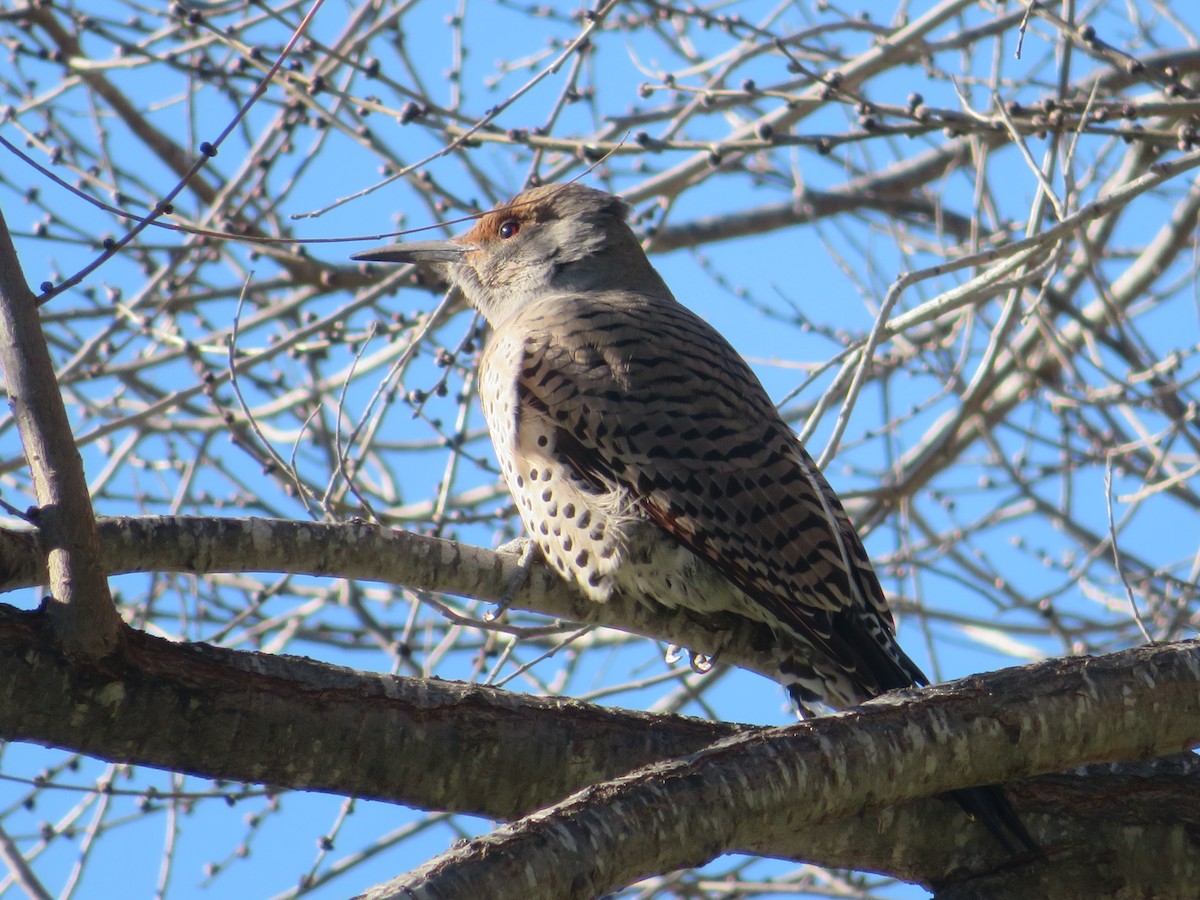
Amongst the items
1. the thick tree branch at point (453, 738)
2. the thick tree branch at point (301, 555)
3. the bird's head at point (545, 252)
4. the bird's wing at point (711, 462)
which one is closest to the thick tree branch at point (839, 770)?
the thick tree branch at point (453, 738)

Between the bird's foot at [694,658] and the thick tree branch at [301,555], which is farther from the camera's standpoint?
the bird's foot at [694,658]

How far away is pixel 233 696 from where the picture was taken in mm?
2840

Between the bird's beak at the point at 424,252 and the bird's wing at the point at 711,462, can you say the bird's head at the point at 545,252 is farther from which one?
the bird's wing at the point at 711,462

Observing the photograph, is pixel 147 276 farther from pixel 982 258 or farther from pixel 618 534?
pixel 982 258

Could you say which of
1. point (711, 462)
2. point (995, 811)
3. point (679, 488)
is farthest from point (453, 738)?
point (711, 462)

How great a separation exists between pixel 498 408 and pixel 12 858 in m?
1.86

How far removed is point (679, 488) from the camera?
4.28 meters

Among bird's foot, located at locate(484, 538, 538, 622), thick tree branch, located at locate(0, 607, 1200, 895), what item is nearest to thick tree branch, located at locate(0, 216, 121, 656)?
thick tree branch, located at locate(0, 607, 1200, 895)

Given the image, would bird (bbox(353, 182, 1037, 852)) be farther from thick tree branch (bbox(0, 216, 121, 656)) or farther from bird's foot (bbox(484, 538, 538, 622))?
thick tree branch (bbox(0, 216, 121, 656))

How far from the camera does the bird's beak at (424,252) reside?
5281 millimetres

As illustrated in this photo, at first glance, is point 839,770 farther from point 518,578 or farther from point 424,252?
point 424,252

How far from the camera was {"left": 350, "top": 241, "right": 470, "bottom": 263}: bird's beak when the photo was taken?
5281 millimetres

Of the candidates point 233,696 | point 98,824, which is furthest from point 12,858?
point 233,696

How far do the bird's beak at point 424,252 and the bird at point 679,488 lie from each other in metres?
0.18
